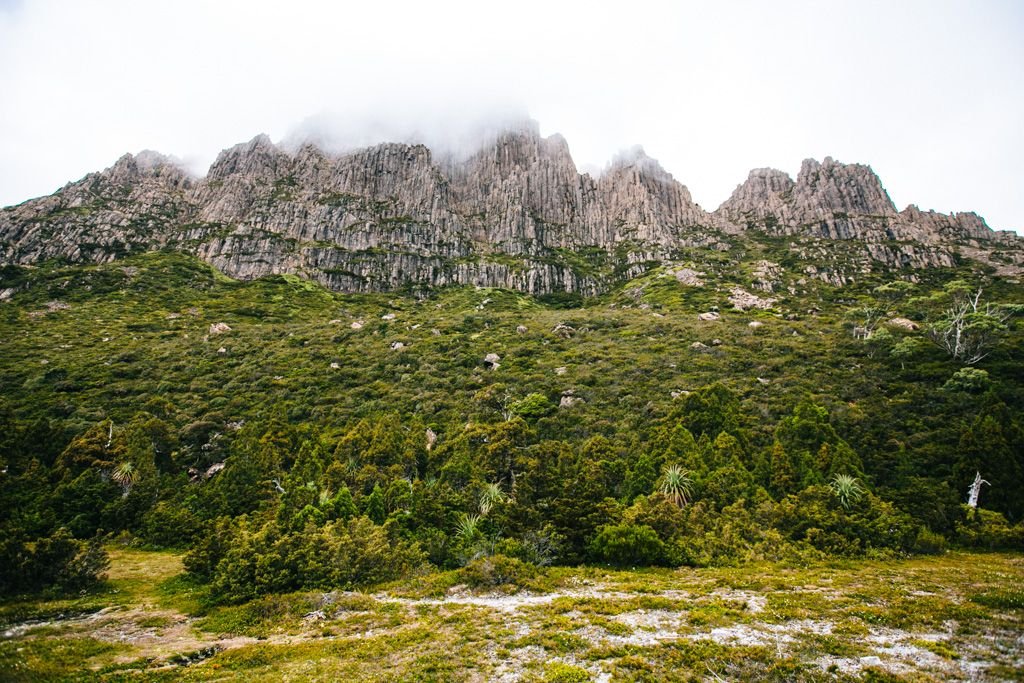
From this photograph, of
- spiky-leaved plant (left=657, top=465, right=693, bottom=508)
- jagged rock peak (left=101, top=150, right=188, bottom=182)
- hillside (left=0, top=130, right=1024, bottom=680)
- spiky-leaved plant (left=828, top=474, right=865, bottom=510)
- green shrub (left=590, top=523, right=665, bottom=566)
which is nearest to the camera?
hillside (left=0, top=130, right=1024, bottom=680)

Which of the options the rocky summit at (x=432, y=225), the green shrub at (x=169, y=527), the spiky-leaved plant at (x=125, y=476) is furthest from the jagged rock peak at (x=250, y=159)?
the green shrub at (x=169, y=527)

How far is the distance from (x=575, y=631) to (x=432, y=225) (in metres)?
168

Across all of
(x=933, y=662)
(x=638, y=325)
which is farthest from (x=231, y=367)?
(x=933, y=662)

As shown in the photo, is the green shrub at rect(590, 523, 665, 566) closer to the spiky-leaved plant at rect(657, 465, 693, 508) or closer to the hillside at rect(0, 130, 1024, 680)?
the hillside at rect(0, 130, 1024, 680)

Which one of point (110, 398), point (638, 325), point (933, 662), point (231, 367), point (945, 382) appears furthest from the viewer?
point (638, 325)

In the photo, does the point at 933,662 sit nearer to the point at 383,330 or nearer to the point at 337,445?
the point at 337,445

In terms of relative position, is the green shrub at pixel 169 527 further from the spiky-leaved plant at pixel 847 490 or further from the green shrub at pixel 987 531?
the green shrub at pixel 987 531

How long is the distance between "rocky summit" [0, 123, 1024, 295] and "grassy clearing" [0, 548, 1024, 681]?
132383mm

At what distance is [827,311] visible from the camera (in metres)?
112

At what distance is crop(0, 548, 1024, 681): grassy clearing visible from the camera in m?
15.8

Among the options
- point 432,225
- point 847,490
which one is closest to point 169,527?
point 847,490

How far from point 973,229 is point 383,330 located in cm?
20632

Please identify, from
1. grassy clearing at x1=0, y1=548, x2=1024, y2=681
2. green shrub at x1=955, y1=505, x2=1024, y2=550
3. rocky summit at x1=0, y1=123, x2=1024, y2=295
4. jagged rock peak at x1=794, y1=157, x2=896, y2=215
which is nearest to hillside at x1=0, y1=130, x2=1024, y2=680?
green shrub at x1=955, y1=505, x2=1024, y2=550

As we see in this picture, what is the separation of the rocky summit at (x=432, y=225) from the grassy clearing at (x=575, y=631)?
13238cm
